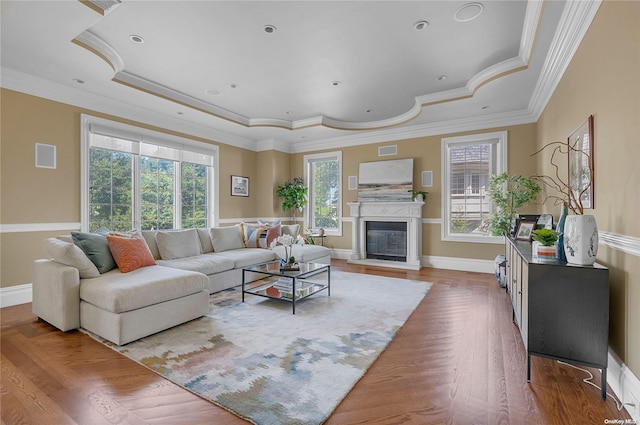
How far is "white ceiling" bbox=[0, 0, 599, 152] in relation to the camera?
8.96 ft

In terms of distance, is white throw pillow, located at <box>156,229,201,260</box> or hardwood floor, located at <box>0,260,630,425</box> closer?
hardwood floor, located at <box>0,260,630,425</box>

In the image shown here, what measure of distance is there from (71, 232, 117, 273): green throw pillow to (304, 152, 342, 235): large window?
15.5ft

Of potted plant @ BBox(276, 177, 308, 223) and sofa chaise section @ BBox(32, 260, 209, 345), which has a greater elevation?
potted plant @ BBox(276, 177, 308, 223)

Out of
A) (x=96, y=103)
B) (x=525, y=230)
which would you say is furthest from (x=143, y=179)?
(x=525, y=230)

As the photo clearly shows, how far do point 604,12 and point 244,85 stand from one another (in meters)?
3.93

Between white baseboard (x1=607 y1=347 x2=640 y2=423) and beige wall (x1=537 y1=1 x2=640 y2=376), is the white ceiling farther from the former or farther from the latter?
white baseboard (x1=607 y1=347 x2=640 y2=423)

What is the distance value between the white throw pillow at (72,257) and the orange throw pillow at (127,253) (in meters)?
0.24

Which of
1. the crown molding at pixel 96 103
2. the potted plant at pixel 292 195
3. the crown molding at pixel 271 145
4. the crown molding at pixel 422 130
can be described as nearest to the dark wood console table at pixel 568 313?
the crown molding at pixel 422 130

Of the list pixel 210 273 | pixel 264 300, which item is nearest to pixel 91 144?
pixel 210 273

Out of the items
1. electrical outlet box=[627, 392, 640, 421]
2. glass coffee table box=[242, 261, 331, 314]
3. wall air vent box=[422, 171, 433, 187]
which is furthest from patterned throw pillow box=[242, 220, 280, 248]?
electrical outlet box=[627, 392, 640, 421]

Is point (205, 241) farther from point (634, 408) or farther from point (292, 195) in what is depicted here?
point (634, 408)

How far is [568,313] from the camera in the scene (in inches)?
76.8

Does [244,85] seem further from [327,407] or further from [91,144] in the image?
[327,407]

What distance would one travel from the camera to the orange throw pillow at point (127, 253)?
3.24 m
